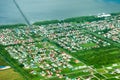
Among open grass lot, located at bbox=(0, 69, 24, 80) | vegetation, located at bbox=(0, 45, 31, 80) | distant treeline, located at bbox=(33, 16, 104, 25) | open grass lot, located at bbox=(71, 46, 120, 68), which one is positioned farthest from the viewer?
distant treeline, located at bbox=(33, 16, 104, 25)

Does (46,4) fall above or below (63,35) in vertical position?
above

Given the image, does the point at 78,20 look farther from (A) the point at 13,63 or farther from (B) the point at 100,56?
(A) the point at 13,63

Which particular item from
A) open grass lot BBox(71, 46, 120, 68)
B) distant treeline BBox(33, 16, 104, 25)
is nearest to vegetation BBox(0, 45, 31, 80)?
open grass lot BBox(71, 46, 120, 68)

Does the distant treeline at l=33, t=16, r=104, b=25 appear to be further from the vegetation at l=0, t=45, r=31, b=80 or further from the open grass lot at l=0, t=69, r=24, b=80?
the open grass lot at l=0, t=69, r=24, b=80

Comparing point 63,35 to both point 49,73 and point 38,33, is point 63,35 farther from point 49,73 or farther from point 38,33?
point 49,73

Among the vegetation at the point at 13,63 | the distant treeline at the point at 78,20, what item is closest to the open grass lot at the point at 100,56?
the vegetation at the point at 13,63

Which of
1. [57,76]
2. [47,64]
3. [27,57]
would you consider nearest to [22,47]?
[27,57]

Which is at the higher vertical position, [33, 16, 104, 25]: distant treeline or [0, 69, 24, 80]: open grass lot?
[33, 16, 104, 25]: distant treeline
